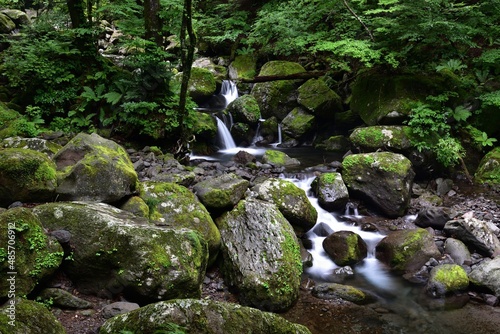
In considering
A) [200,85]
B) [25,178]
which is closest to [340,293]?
[25,178]

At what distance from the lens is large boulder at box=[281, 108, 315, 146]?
1345 centimetres

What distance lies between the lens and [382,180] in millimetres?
9016

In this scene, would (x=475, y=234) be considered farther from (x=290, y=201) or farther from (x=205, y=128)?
(x=205, y=128)

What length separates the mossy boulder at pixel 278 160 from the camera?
10795mm

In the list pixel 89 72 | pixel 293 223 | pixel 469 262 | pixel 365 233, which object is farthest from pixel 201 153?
pixel 469 262

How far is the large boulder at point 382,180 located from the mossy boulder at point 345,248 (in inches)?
67.2

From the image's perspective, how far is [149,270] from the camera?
4.56 meters

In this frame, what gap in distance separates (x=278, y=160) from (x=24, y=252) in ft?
25.7

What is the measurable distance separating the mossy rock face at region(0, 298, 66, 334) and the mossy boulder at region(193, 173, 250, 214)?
387cm

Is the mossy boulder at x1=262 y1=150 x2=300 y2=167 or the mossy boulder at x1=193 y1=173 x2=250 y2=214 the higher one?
the mossy boulder at x1=193 y1=173 x2=250 y2=214

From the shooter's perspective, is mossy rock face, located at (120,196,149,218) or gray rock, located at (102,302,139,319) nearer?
gray rock, located at (102,302,139,319)

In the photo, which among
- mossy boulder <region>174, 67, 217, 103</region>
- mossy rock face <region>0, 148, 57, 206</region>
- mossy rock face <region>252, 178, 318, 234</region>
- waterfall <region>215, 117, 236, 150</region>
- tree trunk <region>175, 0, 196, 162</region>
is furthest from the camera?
mossy boulder <region>174, 67, 217, 103</region>

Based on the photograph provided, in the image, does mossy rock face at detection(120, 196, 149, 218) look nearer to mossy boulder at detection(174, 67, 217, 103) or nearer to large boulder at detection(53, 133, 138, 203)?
large boulder at detection(53, 133, 138, 203)

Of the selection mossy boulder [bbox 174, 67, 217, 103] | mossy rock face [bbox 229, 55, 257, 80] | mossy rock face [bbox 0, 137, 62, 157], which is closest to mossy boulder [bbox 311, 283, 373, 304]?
mossy rock face [bbox 0, 137, 62, 157]
